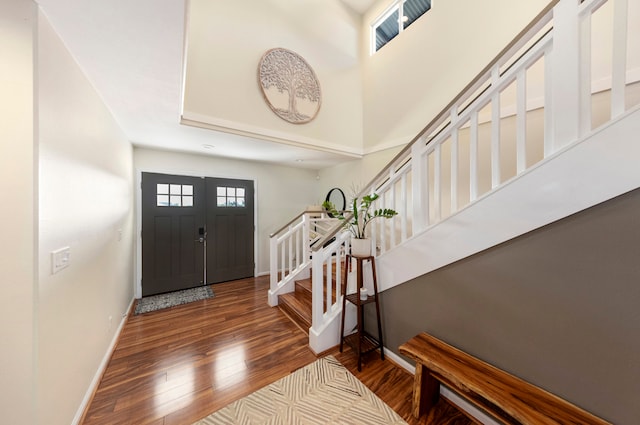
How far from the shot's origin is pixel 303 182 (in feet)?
15.9

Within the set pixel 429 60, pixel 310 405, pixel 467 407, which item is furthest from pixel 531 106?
pixel 310 405

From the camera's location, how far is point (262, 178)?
14.3ft

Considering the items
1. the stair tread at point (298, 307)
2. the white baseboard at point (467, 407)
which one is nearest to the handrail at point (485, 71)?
the stair tread at point (298, 307)

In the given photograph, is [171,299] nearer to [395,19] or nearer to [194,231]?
[194,231]

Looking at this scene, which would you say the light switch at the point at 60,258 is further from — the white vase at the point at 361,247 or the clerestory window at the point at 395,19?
the clerestory window at the point at 395,19

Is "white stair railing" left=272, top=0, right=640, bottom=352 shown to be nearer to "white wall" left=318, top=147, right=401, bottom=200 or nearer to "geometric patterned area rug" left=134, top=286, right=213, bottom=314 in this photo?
"white wall" left=318, top=147, right=401, bottom=200

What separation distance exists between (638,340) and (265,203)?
4391 millimetres

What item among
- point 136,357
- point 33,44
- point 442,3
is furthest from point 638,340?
point 442,3

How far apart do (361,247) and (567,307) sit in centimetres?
123

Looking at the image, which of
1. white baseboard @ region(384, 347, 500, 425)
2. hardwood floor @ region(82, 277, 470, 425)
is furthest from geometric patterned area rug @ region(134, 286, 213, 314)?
white baseboard @ region(384, 347, 500, 425)

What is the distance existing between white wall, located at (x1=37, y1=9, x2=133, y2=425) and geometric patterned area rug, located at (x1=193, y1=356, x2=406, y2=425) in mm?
921

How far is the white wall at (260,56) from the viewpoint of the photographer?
264cm

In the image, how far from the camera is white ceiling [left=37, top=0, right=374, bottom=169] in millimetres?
1111

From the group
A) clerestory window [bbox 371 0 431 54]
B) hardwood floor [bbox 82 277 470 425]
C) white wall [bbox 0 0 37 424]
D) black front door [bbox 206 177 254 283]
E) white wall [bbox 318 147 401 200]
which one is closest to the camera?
white wall [bbox 0 0 37 424]
